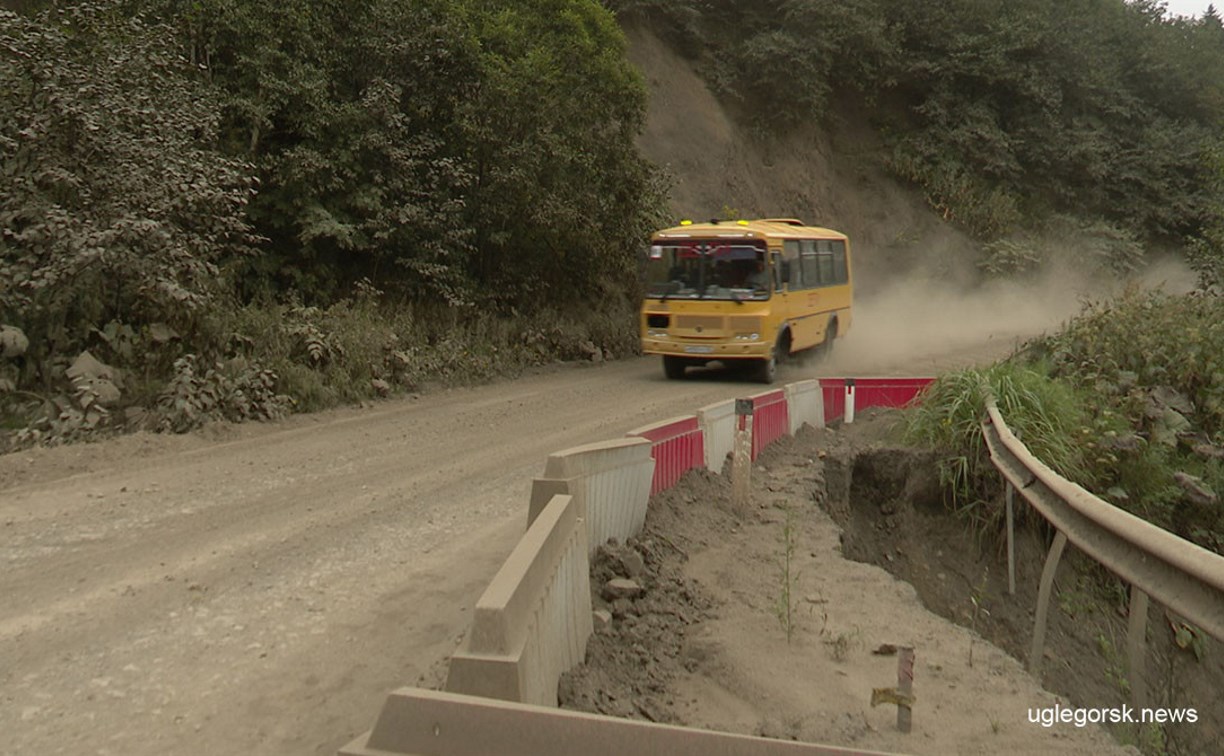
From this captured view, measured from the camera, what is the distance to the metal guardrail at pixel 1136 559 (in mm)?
3123

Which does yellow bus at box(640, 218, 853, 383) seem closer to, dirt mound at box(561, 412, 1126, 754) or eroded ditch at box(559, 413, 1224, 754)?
eroded ditch at box(559, 413, 1224, 754)

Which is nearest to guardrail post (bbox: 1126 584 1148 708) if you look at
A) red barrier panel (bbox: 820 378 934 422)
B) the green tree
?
red barrier panel (bbox: 820 378 934 422)

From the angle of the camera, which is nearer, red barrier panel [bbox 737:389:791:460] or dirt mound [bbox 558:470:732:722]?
dirt mound [bbox 558:470:732:722]

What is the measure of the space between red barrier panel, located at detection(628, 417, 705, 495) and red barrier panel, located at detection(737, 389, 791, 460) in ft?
4.94

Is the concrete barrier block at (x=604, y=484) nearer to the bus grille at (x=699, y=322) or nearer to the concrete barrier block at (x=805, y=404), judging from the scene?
the concrete barrier block at (x=805, y=404)

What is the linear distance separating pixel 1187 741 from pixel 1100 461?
106 inches

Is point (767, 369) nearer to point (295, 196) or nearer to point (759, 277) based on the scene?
point (759, 277)

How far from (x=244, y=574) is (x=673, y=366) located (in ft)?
40.3

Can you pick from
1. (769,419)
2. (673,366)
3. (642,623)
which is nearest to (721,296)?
(673,366)

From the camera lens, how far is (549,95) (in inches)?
698

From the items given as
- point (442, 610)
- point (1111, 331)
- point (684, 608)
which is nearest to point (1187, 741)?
point (684, 608)

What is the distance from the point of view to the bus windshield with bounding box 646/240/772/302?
1691cm

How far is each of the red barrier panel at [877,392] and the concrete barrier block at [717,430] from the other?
430cm

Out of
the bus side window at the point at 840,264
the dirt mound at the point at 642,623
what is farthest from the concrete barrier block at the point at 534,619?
the bus side window at the point at 840,264
